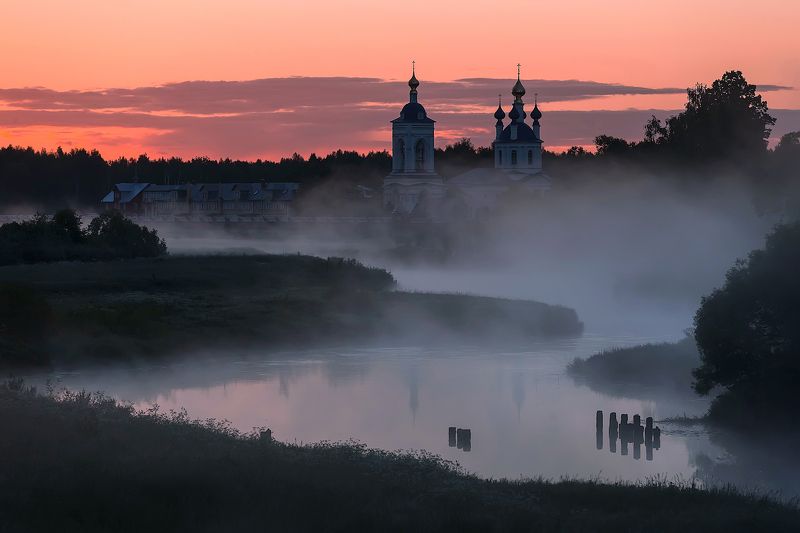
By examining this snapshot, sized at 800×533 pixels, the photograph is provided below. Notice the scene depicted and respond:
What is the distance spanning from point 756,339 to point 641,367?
11.3 meters

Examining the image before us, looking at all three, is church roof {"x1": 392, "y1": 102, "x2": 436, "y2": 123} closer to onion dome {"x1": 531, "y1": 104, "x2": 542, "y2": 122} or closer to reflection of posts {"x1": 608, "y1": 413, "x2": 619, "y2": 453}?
onion dome {"x1": 531, "y1": 104, "x2": 542, "y2": 122}

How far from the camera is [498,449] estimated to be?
111 ft

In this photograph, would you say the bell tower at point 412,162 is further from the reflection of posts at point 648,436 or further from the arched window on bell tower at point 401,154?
the reflection of posts at point 648,436

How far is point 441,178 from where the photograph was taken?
154 metres

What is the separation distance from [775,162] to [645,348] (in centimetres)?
Answer: 1300

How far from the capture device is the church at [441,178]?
149 meters

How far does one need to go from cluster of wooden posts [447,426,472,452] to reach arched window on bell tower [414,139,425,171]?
12046cm

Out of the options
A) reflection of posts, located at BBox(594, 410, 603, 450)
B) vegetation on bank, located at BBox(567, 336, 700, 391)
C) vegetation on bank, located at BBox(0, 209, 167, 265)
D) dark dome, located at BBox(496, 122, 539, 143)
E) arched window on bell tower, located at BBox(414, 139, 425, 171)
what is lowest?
vegetation on bank, located at BBox(567, 336, 700, 391)

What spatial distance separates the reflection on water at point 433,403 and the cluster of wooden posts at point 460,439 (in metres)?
0.04

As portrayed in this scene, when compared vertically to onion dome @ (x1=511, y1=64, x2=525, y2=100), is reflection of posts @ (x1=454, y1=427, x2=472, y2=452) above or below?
below

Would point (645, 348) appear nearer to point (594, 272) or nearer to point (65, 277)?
point (65, 277)

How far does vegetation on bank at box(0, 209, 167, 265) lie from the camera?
73.8 metres

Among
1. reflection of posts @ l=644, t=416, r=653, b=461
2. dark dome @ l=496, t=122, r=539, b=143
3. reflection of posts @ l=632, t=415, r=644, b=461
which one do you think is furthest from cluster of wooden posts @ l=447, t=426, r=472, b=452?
dark dome @ l=496, t=122, r=539, b=143

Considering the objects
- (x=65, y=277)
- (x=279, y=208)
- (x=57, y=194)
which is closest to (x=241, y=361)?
(x=65, y=277)
